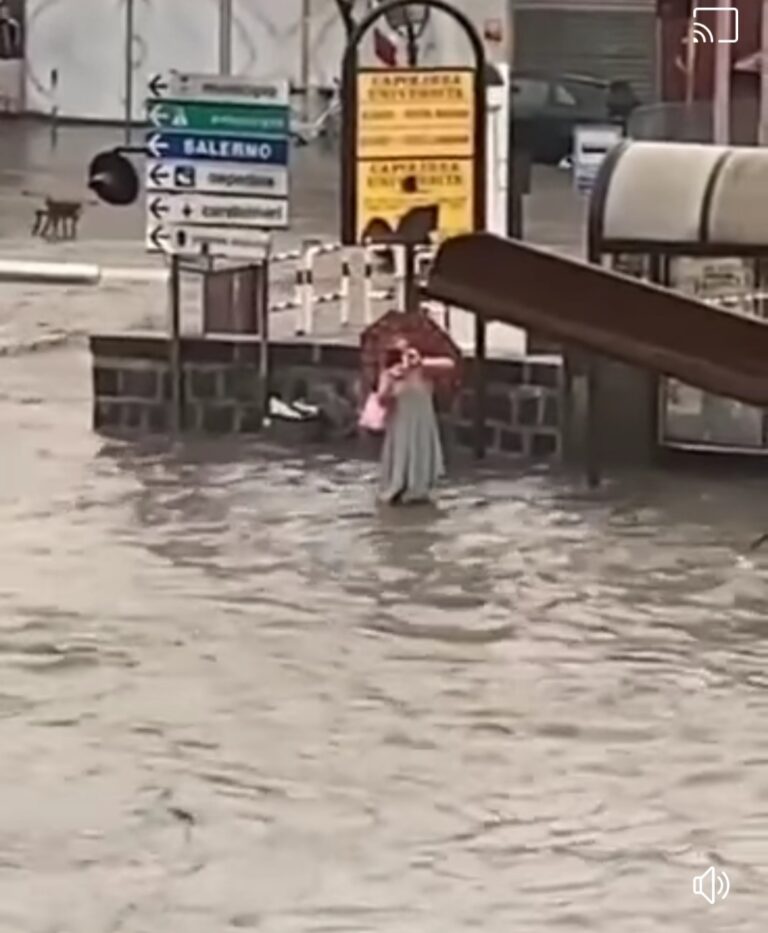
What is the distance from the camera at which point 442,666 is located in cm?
865

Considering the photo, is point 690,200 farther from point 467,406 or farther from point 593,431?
point 467,406

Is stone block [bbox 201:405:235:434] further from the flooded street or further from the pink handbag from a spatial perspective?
the pink handbag

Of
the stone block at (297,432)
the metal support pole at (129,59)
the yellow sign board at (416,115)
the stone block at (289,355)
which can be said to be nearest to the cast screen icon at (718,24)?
the yellow sign board at (416,115)

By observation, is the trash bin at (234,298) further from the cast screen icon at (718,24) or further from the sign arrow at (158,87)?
the cast screen icon at (718,24)

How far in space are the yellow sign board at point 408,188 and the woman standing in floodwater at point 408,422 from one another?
179 centimetres

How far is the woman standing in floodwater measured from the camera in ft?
38.5

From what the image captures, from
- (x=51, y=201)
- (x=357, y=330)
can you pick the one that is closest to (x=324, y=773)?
(x=357, y=330)

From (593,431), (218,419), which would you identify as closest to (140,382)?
(218,419)

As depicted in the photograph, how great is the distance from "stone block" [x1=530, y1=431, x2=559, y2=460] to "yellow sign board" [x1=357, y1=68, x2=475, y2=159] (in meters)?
1.57

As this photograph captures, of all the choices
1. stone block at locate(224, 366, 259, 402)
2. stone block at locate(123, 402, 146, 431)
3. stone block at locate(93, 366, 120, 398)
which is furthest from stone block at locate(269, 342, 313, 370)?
stone block at locate(93, 366, 120, 398)

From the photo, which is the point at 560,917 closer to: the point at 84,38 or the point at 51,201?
the point at 51,201

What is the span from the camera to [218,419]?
14.0m

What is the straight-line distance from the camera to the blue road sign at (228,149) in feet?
45.2

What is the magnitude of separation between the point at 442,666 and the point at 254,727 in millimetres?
985
